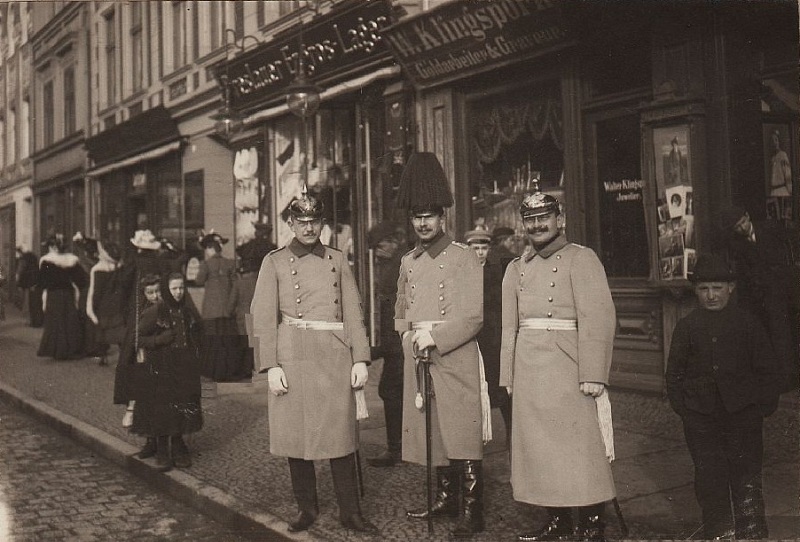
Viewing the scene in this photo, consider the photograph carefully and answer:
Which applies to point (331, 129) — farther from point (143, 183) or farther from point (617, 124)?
point (143, 183)

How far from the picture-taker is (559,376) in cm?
448

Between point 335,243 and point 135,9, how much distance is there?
28.0ft

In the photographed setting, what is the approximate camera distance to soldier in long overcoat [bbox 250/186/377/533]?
16.5 feet

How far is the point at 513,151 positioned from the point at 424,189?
551 cm

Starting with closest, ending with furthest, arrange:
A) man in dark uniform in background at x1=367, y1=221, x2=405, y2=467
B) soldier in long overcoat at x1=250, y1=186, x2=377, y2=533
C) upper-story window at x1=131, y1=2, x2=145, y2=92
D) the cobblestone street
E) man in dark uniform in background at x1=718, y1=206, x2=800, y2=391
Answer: soldier in long overcoat at x1=250, y1=186, x2=377, y2=533, the cobblestone street, man in dark uniform in background at x1=367, y1=221, x2=405, y2=467, man in dark uniform in background at x1=718, y1=206, x2=800, y2=391, upper-story window at x1=131, y1=2, x2=145, y2=92

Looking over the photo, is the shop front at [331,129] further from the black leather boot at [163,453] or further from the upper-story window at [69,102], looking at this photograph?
the black leather boot at [163,453]

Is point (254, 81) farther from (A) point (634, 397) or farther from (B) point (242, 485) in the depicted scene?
(B) point (242, 485)

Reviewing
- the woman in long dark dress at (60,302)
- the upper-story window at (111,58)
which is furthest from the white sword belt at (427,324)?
the upper-story window at (111,58)

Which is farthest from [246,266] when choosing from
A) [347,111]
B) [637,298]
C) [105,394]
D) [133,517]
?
[133,517]

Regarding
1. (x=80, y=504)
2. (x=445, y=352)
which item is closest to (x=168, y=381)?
(x=80, y=504)

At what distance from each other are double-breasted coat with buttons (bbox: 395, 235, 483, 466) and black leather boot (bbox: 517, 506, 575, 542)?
526mm

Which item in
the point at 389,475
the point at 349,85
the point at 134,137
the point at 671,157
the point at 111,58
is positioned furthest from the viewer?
the point at 134,137

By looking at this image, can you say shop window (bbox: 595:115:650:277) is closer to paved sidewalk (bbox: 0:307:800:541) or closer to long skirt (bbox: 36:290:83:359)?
paved sidewalk (bbox: 0:307:800:541)

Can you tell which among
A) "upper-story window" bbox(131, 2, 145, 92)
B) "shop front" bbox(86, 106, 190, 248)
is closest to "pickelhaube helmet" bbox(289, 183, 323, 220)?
"shop front" bbox(86, 106, 190, 248)
